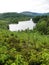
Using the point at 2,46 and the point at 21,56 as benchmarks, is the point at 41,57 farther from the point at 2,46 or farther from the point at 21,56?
the point at 2,46

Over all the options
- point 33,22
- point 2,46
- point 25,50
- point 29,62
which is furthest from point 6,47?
point 33,22

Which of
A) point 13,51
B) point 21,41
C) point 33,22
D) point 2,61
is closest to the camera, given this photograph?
point 2,61

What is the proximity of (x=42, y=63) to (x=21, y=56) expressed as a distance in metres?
0.75

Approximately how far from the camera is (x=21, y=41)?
9188 mm

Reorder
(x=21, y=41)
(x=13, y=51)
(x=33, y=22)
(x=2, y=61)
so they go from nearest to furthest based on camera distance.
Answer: (x=2, y=61) < (x=13, y=51) < (x=21, y=41) < (x=33, y=22)

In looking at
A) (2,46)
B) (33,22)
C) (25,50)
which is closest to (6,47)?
(2,46)

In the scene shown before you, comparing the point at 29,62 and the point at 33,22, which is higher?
the point at 29,62

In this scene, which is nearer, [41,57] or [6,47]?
[41,57]

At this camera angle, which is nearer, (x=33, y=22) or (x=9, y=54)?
(x=9, y=54)

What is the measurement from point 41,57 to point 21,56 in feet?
2.24

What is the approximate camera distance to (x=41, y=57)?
6.98 m

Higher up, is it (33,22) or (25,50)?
(25,50)

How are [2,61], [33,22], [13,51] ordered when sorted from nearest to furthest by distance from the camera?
[2,61]
[13,51]
[33,22]

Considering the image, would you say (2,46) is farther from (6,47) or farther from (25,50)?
(25,50)
